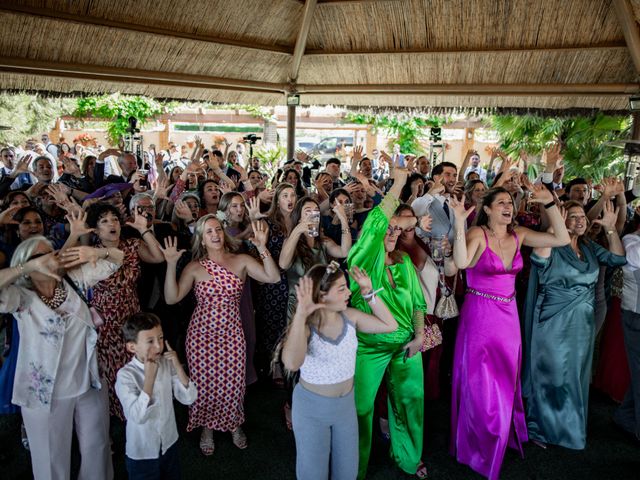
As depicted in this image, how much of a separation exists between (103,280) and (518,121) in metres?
7.71

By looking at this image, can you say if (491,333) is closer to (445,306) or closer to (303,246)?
(445,306)

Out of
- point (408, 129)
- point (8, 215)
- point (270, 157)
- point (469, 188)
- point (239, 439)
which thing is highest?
point (408, 129)

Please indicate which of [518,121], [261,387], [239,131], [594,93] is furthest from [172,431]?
[239,131]

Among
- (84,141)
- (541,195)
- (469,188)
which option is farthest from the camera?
(84,141)

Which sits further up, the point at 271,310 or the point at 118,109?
the point at 118,109

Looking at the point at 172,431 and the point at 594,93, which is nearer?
the point at 172,431

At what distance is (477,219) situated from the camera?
358 cm

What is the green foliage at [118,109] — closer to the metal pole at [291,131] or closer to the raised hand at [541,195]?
the metal pole at [291,131]

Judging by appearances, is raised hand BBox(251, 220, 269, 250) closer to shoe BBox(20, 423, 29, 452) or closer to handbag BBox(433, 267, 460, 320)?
handbag BBox(433, 267, 460, 320)

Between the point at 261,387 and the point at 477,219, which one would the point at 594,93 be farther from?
the point at 261,387

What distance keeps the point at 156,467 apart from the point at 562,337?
2.73m

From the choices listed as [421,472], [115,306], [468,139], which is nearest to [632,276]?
[421,472]

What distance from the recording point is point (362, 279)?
271cm

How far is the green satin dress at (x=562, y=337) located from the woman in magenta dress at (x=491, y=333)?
1.05 feet
